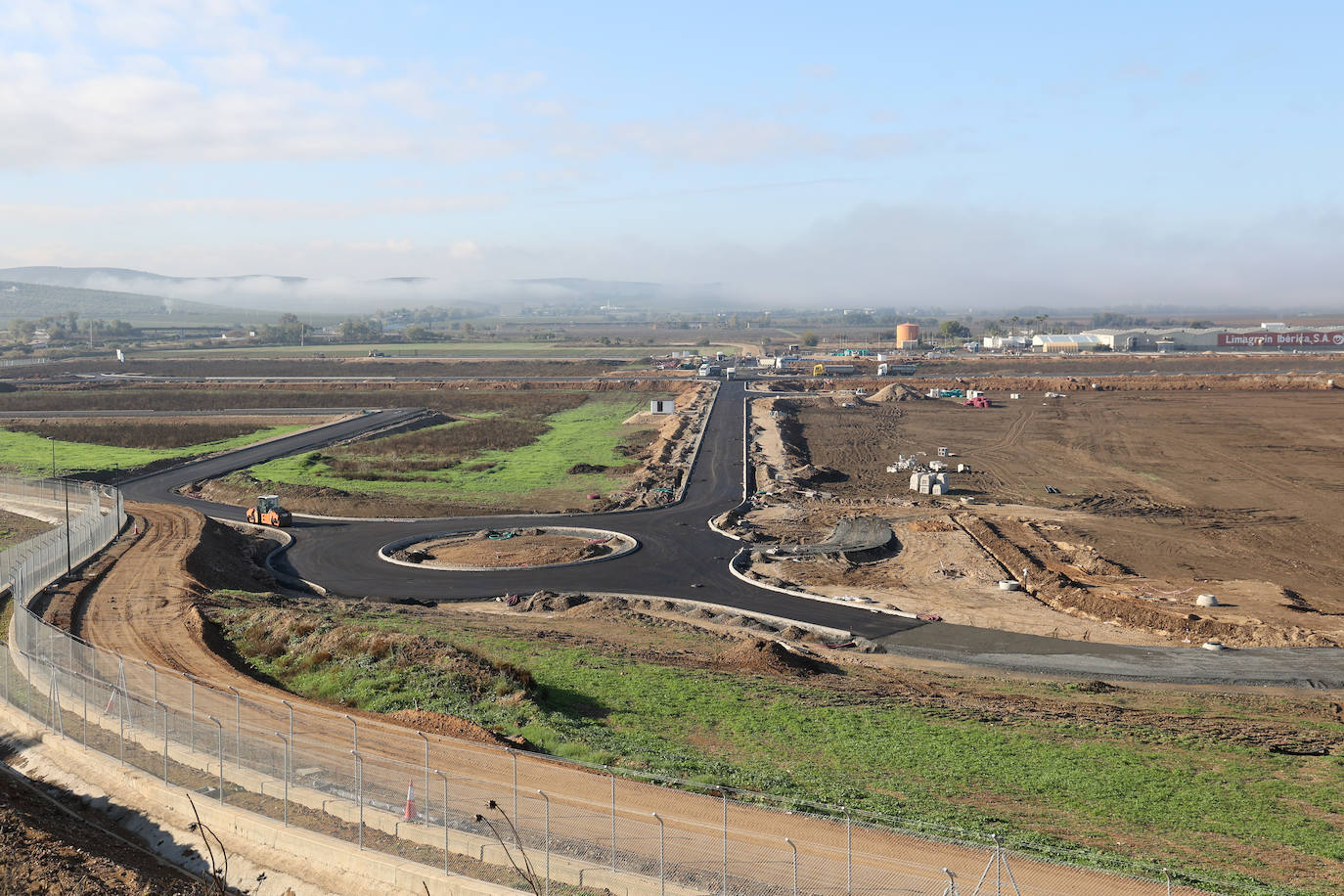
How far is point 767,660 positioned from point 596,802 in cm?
1456

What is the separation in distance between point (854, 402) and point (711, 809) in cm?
11494

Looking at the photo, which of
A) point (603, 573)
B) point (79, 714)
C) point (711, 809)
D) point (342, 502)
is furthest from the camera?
point (342, 502)

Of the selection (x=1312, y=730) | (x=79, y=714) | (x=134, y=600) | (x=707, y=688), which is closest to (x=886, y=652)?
(x=707, y=688)

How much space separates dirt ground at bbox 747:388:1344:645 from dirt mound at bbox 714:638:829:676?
1063cm

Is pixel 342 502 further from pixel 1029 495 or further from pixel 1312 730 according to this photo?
pixel 1312 730

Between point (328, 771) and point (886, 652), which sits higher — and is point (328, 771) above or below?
above

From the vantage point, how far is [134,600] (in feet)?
123

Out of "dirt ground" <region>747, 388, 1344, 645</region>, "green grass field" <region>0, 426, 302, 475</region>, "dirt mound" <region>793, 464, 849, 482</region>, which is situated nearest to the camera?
"dirt ground" <region>747, 388, 1344, 645</region>

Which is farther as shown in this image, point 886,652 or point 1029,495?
point 1029,495

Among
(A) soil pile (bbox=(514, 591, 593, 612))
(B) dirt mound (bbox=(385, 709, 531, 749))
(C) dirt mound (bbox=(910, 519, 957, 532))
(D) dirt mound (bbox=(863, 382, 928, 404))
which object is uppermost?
(D) dirt mound (bbox=(863, 382, 928, 404))

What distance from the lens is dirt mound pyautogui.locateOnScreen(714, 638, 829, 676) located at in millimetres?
32406

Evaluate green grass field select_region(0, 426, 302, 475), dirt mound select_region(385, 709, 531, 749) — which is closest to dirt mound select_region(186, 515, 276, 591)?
dirt mound select_region(385, 709, 531, 749)

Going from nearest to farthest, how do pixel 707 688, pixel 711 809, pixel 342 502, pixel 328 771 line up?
pixel 711 809
pixel 328 771
pixel 707 688
pixel 342 502

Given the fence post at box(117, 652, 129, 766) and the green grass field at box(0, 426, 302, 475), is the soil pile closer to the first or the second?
the fence post at box(117, 652, 129, 766)
